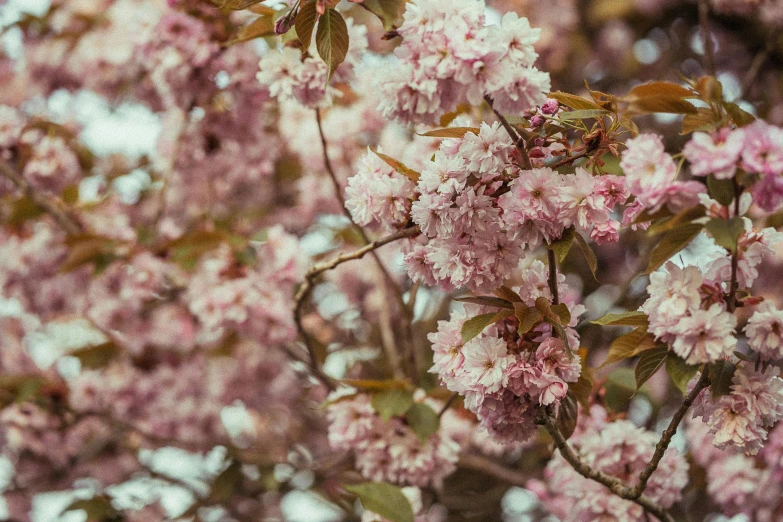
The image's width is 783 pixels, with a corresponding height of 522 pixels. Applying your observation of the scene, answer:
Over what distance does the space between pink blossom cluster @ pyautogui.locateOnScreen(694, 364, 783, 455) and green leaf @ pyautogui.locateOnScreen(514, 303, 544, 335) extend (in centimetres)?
26

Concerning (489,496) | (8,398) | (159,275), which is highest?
(159,275)

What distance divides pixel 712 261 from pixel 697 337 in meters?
0.12

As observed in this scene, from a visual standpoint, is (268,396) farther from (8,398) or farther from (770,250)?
(770,250)

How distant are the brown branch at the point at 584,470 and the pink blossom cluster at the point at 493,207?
0.64 feet

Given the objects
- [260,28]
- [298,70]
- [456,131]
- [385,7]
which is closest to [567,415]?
[456,131]

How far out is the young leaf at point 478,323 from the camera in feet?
3.28

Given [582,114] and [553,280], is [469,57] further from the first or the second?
[553,280]

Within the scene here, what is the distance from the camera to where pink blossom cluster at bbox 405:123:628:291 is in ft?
3.16

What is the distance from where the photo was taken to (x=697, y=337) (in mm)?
914

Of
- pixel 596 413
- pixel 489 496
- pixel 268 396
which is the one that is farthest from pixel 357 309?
pixel 596 413

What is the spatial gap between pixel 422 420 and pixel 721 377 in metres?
0.62

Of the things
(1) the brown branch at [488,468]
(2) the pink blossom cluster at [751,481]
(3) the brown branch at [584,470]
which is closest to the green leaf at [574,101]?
(3) the brown branch at [584,470]

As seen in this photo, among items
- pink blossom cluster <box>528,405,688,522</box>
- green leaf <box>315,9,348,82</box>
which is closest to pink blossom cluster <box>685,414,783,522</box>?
pink blossom cluster <box>528,405,688,522</box>

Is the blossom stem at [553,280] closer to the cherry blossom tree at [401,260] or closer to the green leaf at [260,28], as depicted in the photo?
the cherry blossom tree at [401,260]
